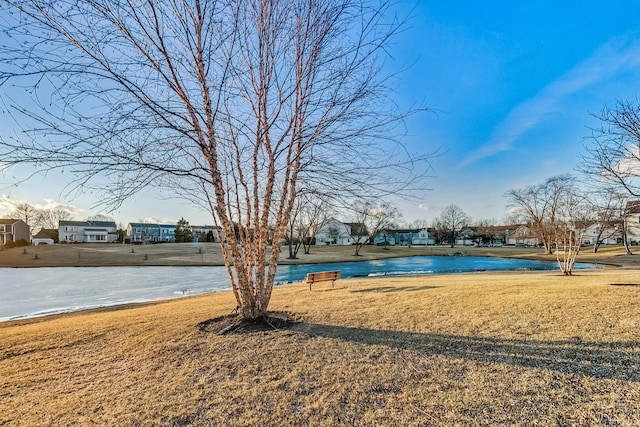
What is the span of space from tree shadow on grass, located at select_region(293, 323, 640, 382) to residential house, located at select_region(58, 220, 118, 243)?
8240cm

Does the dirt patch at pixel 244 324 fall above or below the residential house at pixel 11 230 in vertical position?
below

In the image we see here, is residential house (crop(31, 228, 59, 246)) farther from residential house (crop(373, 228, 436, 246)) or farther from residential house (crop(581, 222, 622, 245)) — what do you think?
residential house (crop(581, 222, 622, 245))

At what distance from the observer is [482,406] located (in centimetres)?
287

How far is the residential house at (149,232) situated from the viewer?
→ 78000 millimetres

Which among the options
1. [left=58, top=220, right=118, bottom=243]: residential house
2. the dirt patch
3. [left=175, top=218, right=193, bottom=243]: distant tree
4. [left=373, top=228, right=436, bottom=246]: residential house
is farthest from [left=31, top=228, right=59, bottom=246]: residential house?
[left=373, top=228, right=436, bottom=246]: residential house

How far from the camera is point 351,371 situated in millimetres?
3660

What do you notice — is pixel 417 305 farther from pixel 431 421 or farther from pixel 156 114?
pixel 156 114

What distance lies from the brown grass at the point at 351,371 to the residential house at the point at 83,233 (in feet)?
259

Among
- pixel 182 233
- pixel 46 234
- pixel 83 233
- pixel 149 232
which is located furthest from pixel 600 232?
pixel 46 234

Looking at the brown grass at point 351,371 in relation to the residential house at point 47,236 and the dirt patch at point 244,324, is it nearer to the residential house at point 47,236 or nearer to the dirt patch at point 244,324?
the dirt patch at point 244,324

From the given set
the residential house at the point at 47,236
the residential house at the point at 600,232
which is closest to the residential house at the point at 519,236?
the residential house at the point at 600,232

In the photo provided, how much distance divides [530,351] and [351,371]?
2.37 m

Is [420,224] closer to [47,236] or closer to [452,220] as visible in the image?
[452,220]

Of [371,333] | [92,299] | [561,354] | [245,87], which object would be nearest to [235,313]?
[371,333]
